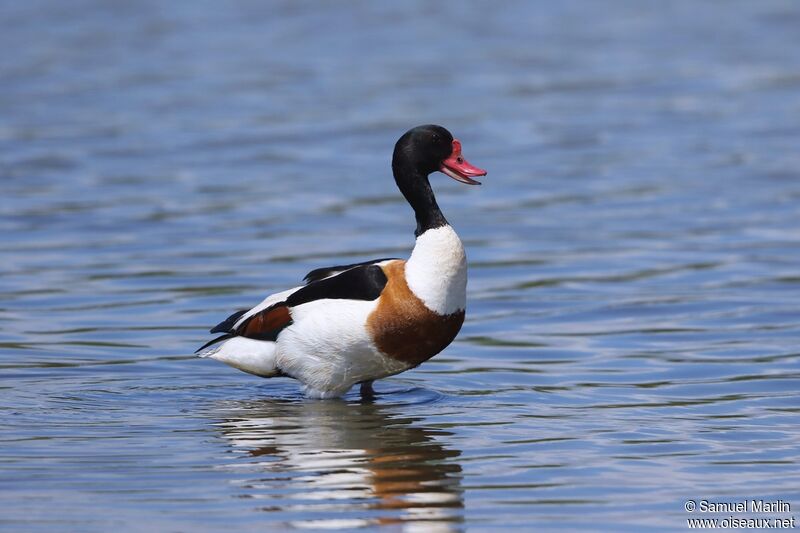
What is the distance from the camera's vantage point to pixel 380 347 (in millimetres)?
8625

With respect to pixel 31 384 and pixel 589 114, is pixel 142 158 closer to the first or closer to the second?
pixel 589 114

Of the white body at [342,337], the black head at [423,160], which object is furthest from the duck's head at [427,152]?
the white body at [342,337]

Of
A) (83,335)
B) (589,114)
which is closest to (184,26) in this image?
(589,114)

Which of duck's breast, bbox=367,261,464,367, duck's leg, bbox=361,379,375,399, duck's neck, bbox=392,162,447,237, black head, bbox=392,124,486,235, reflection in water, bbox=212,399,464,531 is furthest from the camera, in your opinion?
duck's leg, bbox=361,379,375,399

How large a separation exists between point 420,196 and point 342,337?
3.16ft

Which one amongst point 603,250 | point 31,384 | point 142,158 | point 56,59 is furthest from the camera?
point 56,59

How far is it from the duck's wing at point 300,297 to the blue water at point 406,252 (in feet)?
1.35

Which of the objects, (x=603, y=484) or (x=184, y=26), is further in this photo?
(x=184, y=26)

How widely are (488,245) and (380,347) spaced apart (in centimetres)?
547

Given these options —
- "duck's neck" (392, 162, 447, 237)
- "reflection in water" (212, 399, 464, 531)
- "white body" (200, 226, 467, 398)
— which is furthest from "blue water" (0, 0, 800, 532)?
"duck's neck" (392, 162, 447, 237)

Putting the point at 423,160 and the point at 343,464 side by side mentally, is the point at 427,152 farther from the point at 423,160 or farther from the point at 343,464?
the point at 343,464

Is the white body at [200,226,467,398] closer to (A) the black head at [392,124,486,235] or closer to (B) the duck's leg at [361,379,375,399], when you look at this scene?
(B) the duck's leg at [361,379,375,399]

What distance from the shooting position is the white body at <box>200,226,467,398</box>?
8586 millimetres

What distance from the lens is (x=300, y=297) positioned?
29.6ft
